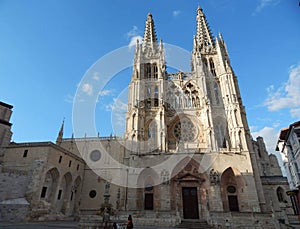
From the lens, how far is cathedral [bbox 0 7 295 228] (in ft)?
46.4

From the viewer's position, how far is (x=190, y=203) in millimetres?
17531

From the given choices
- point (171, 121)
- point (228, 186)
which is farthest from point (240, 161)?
point (171, 121)

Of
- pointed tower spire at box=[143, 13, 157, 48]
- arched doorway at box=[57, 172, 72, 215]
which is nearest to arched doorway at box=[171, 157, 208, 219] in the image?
arched doorway at box=[57, 172, 72, 215]

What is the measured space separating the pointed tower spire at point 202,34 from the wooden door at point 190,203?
21617mm

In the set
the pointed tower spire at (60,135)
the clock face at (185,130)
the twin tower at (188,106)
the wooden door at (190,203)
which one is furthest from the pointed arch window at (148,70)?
the wooden door at (190,203)

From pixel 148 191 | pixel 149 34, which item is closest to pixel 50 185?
pixel 148 191

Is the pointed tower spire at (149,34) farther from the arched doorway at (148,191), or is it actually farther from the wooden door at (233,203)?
the wooden door at (233,203)

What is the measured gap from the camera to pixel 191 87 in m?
26.4

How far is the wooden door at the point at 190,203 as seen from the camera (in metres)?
17.0

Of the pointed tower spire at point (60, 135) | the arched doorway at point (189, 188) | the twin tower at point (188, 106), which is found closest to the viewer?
the arched doorway at point (189, 188)

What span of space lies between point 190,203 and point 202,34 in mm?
27459

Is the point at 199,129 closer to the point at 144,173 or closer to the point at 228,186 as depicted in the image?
the point at 228,186

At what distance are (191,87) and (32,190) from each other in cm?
2162

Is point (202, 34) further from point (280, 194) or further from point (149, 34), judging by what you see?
point (280, 194)
